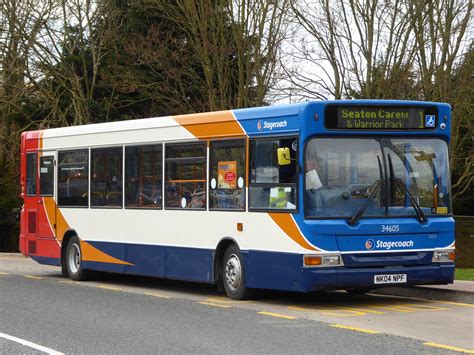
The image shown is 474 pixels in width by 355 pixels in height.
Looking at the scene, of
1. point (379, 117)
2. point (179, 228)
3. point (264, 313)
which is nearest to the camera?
point (264, 313)

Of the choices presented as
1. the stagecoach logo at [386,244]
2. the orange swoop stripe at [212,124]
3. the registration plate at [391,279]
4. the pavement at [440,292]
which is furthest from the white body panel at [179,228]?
the pavement at [440,292]

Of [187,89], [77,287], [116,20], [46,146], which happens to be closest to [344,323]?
[77,287]

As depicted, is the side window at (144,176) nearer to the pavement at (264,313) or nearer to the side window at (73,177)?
the pavement at (264,313)

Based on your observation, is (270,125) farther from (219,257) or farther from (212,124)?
(219,257)

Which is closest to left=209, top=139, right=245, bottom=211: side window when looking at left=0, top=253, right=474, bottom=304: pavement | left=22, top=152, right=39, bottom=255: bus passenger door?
left=0, top=253, right=474, bottom=304: pavement

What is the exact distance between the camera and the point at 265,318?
1319cm

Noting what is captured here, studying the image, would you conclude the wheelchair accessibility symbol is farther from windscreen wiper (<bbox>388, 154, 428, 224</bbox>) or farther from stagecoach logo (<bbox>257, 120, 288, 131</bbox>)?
stagecoach logo (<bbox>257, 120, 288, 131</bbox>)

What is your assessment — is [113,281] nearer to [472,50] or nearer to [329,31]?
[329,31]

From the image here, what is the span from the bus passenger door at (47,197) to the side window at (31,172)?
10.0 inches

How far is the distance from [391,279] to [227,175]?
9.94 ft

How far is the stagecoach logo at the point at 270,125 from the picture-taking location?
48.3 ft

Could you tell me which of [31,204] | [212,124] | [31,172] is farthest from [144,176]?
[31,172]

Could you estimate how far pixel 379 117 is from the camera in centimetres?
1475

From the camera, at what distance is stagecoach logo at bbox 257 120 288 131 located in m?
14.7
